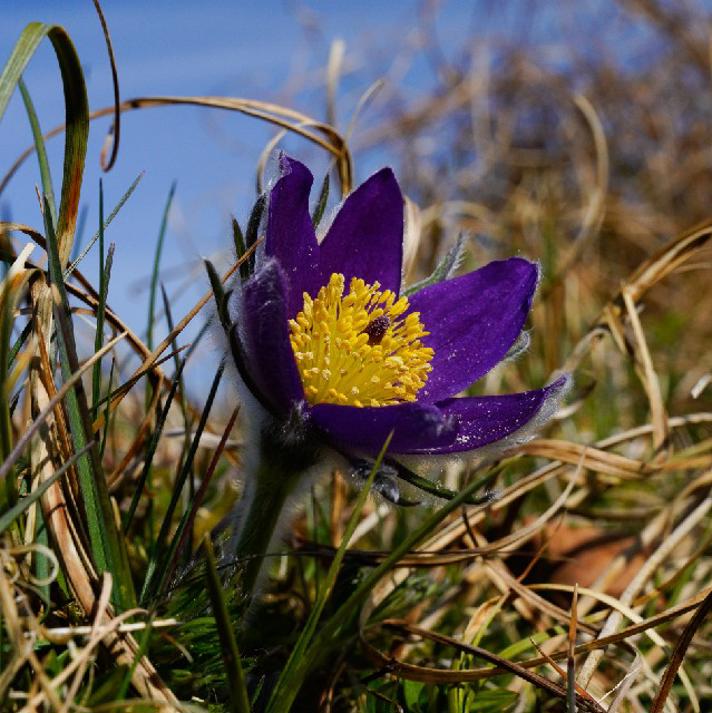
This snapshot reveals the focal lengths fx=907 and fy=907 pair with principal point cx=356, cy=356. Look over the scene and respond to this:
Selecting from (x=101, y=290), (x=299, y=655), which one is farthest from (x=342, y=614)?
(x=101, y=290)

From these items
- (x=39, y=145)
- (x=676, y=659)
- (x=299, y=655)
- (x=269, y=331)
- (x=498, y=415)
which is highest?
(x=39, y=145)

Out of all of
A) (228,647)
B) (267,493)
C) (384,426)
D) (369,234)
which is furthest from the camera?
(369,234)

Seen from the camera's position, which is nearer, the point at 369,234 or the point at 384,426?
the point at 384,426

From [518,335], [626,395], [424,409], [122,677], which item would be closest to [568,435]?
[626,395]

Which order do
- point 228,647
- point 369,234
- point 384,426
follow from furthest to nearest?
point 369,234 < point 384,426 < point 228,647

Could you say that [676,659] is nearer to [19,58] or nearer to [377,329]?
[377,329]

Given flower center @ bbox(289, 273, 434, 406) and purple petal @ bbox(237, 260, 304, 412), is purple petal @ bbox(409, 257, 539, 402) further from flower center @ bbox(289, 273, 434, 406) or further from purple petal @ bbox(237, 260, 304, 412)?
purple petal @ bbox(237, 260, 304, 412)

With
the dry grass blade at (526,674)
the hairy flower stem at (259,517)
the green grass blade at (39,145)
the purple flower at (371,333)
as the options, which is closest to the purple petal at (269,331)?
the purple flower at (371,333)

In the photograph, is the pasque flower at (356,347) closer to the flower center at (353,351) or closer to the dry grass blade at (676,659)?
the flower center at (353,351)

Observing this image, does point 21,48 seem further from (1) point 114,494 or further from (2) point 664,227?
(2) point 664,227
